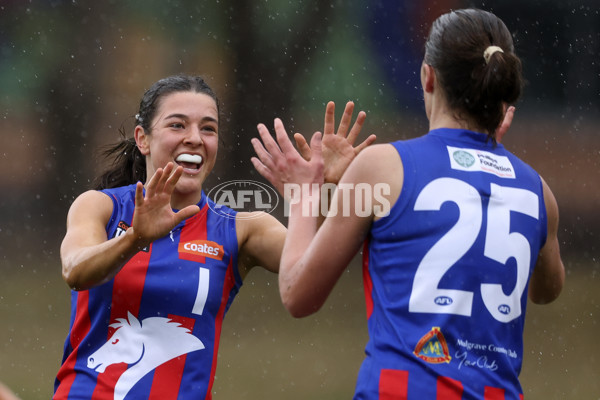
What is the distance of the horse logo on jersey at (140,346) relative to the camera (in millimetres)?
2738

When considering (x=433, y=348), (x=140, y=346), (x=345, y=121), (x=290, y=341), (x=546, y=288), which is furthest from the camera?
(x=290, y=341)

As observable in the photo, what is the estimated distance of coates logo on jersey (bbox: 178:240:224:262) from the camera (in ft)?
9.51

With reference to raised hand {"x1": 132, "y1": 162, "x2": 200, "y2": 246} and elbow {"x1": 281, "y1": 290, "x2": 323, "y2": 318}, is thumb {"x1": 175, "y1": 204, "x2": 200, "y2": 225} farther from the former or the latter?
elbow {"x1": 281, "y1": 290, "x2": 323, "y2": 318}

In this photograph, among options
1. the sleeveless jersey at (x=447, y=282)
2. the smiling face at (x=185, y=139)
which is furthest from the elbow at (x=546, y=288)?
the smiling face at (x=185, y=139)

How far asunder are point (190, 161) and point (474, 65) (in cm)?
134

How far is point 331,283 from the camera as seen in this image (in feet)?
6.66

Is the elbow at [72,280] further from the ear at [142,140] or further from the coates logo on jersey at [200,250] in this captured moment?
the ear at [142,140]

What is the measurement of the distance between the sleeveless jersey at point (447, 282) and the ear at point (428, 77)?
0.49 feet

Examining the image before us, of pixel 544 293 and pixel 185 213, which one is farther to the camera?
pixel 185 213

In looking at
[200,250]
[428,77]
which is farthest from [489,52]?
[200,250]

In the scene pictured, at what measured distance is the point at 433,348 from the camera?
1.92 metres

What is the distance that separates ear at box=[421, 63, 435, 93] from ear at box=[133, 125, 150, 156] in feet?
4.65

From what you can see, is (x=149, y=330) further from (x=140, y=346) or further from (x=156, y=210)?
(x=156, y=210)

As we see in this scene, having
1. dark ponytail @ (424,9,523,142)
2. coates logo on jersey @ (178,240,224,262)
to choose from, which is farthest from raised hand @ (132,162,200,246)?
dark ponytail @ (424,9,523,142)
